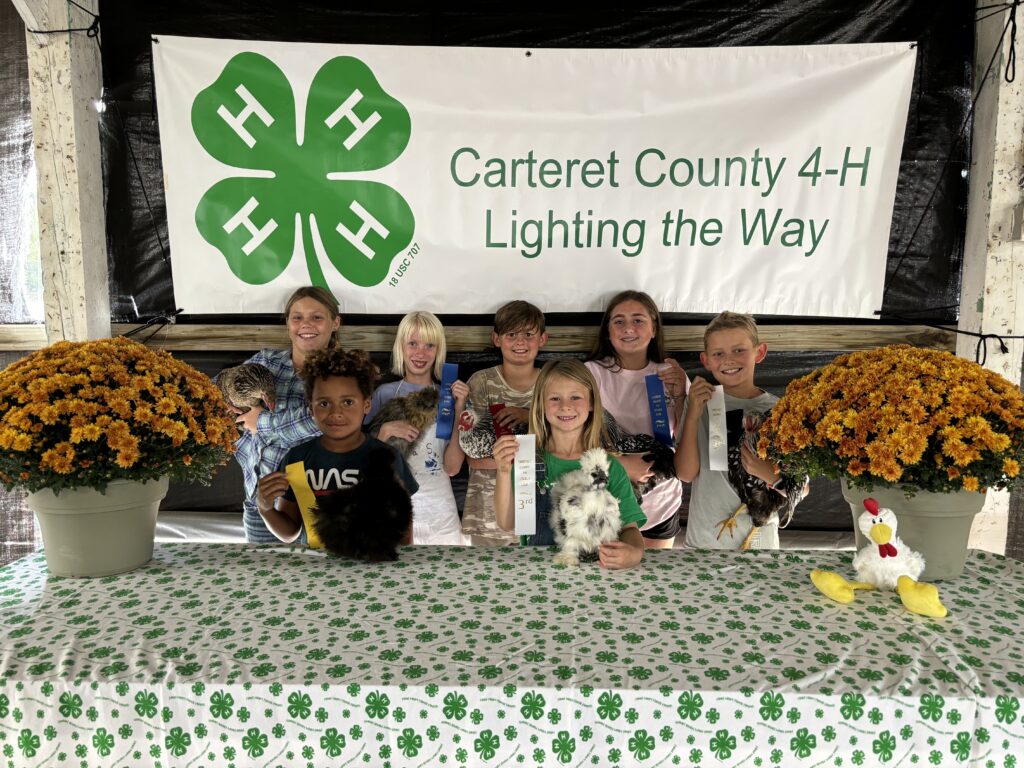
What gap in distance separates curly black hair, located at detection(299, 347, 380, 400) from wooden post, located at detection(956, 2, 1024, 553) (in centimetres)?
241

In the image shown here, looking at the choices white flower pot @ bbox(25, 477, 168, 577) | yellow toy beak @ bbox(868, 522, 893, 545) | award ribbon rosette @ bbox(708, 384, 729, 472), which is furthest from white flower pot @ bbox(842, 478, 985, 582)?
white flower pot @ bbox(25, 477, 168, 577)

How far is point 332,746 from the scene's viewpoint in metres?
1.02

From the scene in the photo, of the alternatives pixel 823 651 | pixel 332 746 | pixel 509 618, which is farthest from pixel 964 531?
pixel 332 746

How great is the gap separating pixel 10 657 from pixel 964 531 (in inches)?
74.4

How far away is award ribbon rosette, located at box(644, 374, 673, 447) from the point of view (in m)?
2.29

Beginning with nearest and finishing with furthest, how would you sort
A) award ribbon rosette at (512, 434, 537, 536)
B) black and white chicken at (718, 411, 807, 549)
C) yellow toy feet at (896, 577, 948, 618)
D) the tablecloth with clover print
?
the tablecloth with clover print < yellow toy feet at (896, 577, 948, 618) < award ribbon rosette at (512, 434, 537, 536) < black and white chicken at (718, 411, 807, 549)

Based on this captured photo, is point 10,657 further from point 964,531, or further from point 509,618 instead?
point 964,531

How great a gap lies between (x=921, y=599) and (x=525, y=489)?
820 mm

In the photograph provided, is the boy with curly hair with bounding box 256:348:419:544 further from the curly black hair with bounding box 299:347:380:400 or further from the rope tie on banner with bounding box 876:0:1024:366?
the rope tie on banner with bounding box 876:0:1024:366

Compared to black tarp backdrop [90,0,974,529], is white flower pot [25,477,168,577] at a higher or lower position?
lower

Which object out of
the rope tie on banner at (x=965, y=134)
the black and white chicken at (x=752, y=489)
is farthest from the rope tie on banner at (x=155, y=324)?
the rope tie on banner at (x=965, y=134)

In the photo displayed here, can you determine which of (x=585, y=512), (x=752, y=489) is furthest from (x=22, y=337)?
(x=752, y=489)

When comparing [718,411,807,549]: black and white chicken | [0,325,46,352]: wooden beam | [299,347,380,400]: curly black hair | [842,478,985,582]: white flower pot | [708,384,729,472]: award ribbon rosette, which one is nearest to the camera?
[842,478,985,582]: white flower pot

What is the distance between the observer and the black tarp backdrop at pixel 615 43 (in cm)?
262
